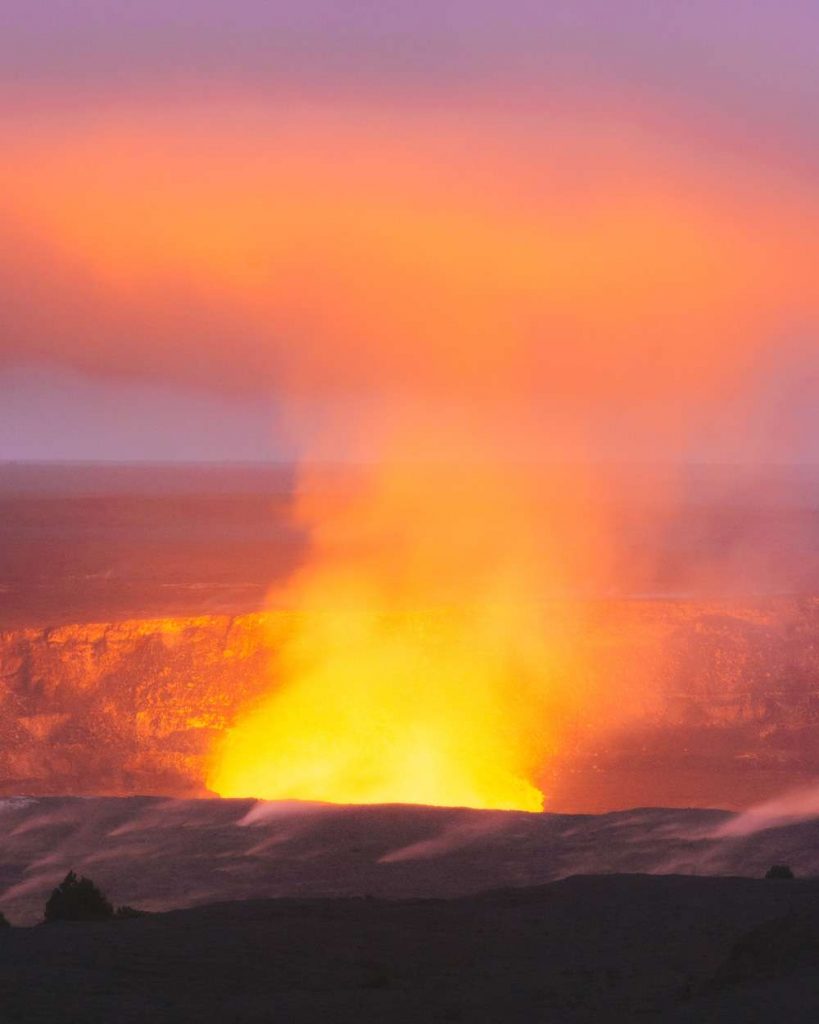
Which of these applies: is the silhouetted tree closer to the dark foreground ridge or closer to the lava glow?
the dark foreground ridge

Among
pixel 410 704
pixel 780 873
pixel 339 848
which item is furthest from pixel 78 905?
pixel 410 704

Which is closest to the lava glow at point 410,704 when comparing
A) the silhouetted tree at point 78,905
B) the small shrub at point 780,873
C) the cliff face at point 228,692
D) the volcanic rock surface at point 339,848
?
the cliff face at point 228,692

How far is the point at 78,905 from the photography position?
1496cm

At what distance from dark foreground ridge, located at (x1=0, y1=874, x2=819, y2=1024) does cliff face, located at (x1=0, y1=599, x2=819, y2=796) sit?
19.2 metres

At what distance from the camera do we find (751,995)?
9055 millimetres

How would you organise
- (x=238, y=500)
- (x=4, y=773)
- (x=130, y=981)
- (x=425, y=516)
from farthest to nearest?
(x=238, y=500)
(x=425, y=516)
(x=4, y=773)
(x=130, y=981)

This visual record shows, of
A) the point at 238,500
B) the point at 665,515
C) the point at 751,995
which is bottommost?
the point at 751,995

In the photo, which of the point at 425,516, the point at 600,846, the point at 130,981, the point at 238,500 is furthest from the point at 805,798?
the point at 238,500

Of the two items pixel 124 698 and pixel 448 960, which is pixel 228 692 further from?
pixel 448 960

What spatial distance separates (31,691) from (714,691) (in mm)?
19933

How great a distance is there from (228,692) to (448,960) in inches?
1021

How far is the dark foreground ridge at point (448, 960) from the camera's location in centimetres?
944

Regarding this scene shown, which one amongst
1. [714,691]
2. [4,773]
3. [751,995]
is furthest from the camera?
[714,691]

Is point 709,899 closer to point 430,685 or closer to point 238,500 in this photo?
point 430,685
